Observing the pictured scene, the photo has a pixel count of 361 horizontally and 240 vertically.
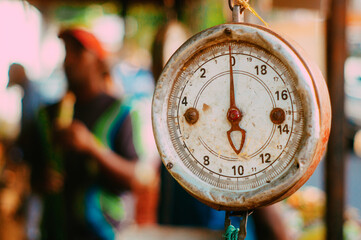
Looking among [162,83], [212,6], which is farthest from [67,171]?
[212,6]

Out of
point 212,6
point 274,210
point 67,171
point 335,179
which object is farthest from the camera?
point 212,6

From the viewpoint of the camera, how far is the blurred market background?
3219mm

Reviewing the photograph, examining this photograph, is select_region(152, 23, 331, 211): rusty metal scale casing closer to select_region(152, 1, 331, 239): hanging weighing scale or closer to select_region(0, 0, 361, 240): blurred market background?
select_region(152, 1, 331, 239): hanging weighing scale

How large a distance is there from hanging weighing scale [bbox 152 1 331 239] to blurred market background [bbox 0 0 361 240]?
1.44 feet

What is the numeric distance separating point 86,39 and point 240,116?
82.5 inches

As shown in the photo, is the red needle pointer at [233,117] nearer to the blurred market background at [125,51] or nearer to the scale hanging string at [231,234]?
the scale hanging string at [231,234]

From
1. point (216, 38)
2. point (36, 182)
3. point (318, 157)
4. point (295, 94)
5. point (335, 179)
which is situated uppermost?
point (216, 38)

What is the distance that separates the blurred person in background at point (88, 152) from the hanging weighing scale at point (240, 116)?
5.51 feet

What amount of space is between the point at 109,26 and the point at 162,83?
8470 millimetres

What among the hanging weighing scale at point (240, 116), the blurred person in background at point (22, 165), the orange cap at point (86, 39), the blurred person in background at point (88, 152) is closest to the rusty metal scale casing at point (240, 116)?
the hanging weighing scale at point (240, 116)

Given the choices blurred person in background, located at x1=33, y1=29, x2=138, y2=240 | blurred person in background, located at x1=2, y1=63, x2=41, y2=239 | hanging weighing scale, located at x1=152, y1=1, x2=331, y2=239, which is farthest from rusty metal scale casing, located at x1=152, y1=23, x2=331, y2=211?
blurred person in background, located at x1=2, y1=63, x2=41, y2=239

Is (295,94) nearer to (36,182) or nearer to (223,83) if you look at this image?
(223,83)

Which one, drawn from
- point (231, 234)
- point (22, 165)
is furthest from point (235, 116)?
point (22, 165)

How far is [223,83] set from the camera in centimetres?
106
